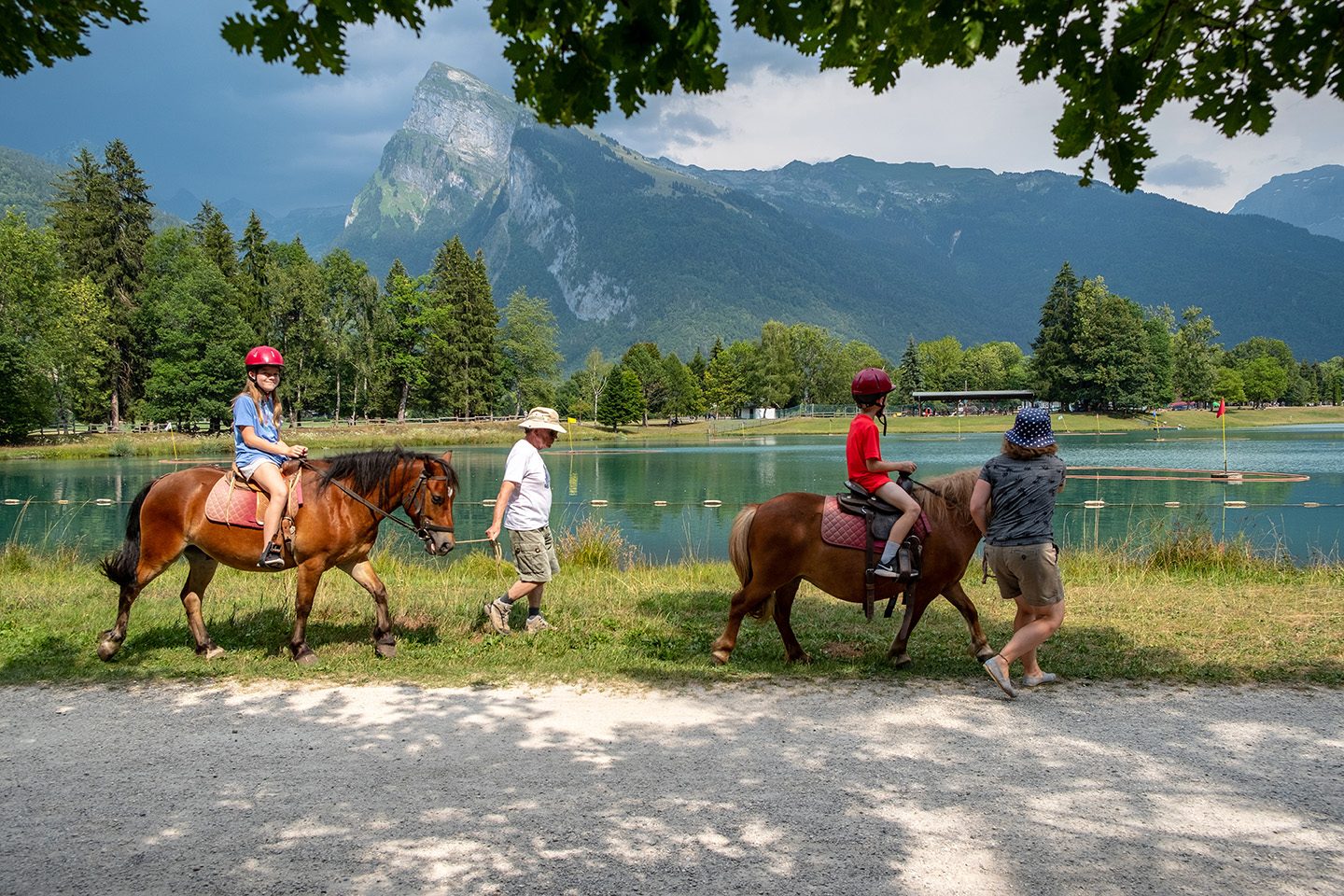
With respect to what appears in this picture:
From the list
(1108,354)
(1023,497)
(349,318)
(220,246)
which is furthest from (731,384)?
(1023,497)

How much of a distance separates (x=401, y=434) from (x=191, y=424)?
13519 mm

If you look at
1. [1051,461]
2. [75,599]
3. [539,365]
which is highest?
[539,365]

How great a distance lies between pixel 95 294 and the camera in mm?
52406

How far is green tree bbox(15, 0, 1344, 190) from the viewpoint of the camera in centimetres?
265

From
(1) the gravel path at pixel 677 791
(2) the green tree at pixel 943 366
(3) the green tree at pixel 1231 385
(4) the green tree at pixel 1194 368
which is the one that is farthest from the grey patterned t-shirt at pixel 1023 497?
(2) the green tree at pixel 943 366

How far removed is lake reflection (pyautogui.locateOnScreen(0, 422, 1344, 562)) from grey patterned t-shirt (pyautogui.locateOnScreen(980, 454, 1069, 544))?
7.48 metres

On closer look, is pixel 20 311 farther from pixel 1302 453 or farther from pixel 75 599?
pixel 1302 453

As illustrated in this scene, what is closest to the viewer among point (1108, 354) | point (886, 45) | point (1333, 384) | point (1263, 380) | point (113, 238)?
point (886, 45)

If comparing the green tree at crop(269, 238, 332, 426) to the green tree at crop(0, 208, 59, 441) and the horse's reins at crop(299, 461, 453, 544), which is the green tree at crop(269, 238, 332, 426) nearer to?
the green tree at crop(0, 208, 59, 441)

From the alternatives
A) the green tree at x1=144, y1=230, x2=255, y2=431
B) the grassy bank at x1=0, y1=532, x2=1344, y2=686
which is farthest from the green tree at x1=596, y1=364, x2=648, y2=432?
the grassy bank at x1=0, y1=532, x2=1344, y2=686

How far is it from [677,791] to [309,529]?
443 centimetres

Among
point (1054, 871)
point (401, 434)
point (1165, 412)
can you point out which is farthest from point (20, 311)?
point (1165, 412)

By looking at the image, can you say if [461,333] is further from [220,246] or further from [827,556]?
[827,556]

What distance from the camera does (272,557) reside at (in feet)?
23.1
